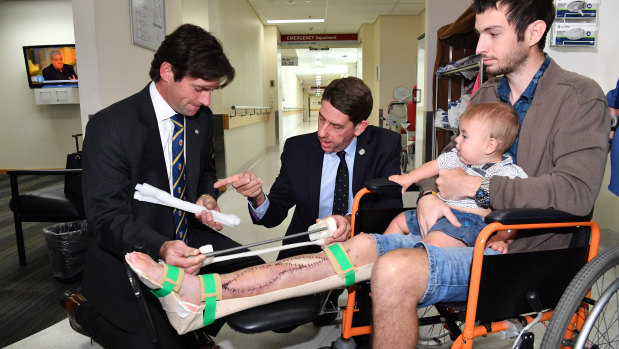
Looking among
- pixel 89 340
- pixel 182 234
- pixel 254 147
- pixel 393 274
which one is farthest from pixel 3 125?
pixel 393 274

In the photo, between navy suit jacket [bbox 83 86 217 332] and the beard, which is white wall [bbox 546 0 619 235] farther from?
navy suit jacket [bbox 83 86 217 332]

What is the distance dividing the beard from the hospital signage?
9.47 meters

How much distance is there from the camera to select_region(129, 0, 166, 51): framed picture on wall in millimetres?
2672

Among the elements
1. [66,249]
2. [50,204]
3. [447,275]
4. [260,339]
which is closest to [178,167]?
[260,339]

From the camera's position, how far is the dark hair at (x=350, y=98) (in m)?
1.58

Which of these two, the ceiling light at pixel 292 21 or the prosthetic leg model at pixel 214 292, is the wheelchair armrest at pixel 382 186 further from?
the ceiling light at pixel 292 21

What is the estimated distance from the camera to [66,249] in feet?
7.92

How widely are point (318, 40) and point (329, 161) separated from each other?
9148 mm

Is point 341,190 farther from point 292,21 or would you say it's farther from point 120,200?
point 292,21

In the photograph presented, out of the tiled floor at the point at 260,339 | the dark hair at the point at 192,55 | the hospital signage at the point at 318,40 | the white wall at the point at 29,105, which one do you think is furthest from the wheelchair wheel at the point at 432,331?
the hospital signage at the point at 318,40

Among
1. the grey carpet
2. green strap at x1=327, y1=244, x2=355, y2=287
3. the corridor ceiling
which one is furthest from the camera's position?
the corridor ceiling

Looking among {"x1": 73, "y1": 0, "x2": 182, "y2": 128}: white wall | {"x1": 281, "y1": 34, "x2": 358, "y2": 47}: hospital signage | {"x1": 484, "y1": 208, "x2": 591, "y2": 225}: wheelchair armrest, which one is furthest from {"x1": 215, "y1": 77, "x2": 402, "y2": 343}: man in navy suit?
{"x1": 281, "y1": 34, "x2": 358, "y2": 47}: hospital signage

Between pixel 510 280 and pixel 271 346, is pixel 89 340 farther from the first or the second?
pixel 510 280

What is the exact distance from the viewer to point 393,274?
1.03m
